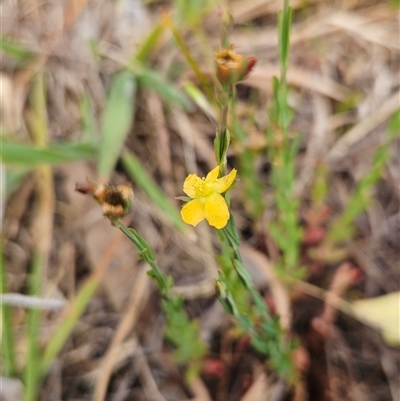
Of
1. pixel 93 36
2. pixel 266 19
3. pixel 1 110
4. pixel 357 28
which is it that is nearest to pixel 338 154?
pixel 357 28

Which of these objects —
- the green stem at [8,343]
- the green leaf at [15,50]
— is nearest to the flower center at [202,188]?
the green stem at [8,343]

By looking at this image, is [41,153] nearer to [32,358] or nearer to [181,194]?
[181,194]

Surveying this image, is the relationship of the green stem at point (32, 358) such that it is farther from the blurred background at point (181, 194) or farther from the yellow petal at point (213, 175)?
the yellow petal at point (213, 175)

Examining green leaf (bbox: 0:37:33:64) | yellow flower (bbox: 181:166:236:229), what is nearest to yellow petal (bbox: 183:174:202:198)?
yellow flower (bbox: 181:166:236:229)

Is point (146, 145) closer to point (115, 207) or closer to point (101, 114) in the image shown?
point (101, 114)

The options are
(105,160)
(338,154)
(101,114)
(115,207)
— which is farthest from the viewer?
(101,114)

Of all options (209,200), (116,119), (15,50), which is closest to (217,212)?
(209,200)
